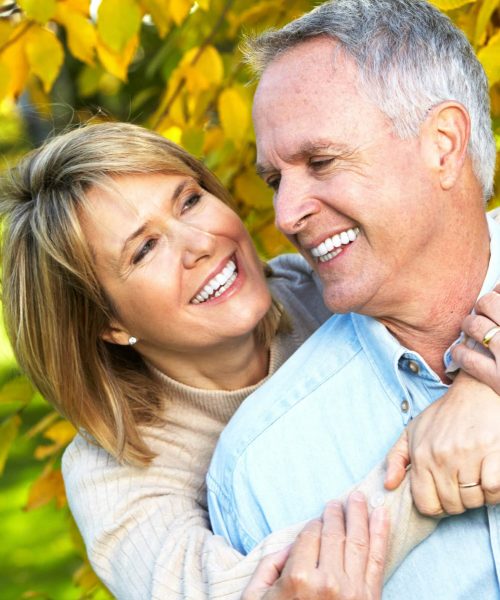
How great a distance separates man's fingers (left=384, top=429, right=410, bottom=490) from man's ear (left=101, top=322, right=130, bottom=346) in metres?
0.95

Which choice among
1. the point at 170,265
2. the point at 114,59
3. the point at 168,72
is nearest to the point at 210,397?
the point at 170,265

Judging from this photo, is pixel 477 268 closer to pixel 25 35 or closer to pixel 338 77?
pixel 338 77

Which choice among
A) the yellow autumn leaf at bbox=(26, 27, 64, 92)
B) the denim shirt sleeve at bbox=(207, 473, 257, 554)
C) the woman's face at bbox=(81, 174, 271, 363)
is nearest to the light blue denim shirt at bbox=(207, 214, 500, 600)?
the denim shirt sleeve at bbox=(207, 473, 257, 554)

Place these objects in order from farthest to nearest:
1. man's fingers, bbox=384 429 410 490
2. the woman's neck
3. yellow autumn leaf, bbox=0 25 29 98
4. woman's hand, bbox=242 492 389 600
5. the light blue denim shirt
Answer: the woman's neck, yellow autumn leaf, bbox=0 25 29 98, the light blue denim shirt, man's fingers, bbox=384 429 410 490, woman's hand, bbox=242 492 389 600

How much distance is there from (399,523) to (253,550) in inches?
13.2

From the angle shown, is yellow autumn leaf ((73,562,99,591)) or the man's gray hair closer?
the man's gray hair

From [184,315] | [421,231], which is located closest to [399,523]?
[421,231]

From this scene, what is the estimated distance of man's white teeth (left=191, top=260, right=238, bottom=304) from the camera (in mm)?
2613

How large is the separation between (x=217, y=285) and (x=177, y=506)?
1.80 feet

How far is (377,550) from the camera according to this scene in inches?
77.0

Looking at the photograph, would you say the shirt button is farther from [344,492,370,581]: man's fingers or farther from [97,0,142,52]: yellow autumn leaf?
[97,0,142,52]: yellow autumn leaf

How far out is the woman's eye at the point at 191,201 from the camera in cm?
269

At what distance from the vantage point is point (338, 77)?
6.96 ft

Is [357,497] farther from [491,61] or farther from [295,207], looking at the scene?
[491,61]
